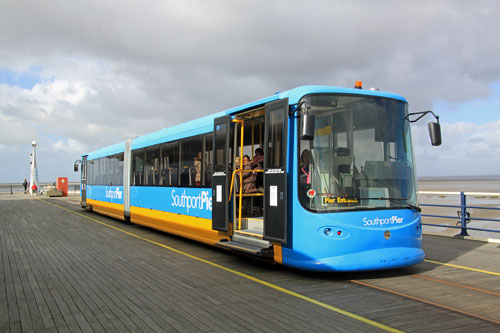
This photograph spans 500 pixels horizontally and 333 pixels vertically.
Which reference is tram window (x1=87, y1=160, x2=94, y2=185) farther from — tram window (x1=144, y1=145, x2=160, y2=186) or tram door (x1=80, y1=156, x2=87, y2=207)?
tram window (x1=144, y1=145, x2=160, y2=186)

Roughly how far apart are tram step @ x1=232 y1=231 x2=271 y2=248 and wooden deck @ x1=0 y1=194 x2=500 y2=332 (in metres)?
0.48

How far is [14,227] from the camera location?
1523 centimetres

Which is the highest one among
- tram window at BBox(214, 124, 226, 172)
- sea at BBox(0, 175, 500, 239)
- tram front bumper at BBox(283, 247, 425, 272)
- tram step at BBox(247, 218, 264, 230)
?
tram window at BBox(214, 124, 226, 172)

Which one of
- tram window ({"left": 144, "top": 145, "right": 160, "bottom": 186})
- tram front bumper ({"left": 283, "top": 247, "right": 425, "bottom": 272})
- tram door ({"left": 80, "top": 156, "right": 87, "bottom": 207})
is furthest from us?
tram door ({"left": 80, "top": 156, "right": 87, "bottom": 207})

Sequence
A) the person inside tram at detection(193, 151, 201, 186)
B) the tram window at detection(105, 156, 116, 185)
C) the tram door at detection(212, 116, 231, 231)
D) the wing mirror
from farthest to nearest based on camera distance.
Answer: the tram window at detection(105, 156, 116, 185)
the person inside tram at detection(193, 151, 201, 186)
the tram door at detection(212, 116, 231, 231)
the wing mirror

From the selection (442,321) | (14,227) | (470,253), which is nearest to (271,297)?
(442,321)

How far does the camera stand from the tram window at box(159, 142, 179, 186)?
463 inches

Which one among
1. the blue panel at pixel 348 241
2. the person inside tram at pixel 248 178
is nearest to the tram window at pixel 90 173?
the person inside tram at pixel 248 178

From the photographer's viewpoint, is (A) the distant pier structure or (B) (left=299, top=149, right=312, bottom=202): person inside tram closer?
(B) (left=299, top=149, right=312, bottom=202): person inside tram

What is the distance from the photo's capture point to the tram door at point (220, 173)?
873 cm

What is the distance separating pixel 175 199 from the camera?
1162 cm

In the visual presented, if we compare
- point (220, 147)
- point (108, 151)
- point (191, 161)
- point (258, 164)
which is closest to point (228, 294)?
point (258, 164)

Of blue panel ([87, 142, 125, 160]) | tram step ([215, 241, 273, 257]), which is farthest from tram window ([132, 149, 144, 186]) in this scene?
tram step ([215, 241, 273, 257])

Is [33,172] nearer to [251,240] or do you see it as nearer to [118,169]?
[118,169]
